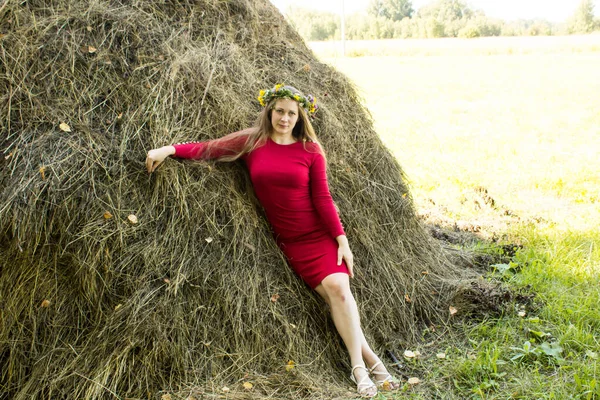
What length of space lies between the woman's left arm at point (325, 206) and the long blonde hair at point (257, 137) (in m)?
0.14

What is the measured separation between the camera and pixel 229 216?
3.41 m

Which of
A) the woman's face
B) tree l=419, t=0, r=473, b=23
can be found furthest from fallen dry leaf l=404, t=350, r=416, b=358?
tree l=419, t=0, r=473, b=23

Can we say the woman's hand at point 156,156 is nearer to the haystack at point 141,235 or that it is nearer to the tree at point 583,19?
the haystack at point 141,235

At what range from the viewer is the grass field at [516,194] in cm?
344

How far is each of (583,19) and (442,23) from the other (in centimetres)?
1104

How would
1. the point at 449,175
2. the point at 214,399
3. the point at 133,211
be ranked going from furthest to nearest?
1. the point at 449,175
2. the point at 133,211
3. the point at 214,399

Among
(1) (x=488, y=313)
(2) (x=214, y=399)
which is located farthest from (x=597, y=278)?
(2) (x=214, y=399)

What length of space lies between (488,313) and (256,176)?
1996 millimetres

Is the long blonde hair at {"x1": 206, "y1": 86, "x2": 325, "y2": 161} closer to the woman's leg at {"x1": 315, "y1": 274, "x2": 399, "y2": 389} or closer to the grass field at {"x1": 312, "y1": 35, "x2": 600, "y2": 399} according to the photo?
the woman's leg at {"x1": 315, "y1": 274, "x2": 399, "y2": 389}

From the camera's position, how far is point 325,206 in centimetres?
343

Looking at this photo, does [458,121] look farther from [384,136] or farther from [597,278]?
[597,278]

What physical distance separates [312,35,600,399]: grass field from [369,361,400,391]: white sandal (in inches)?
4.5

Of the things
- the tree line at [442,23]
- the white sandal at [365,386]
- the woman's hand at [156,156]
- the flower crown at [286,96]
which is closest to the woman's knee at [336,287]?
the white sandal at [365,386]

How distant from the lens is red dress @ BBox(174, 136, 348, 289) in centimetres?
339
